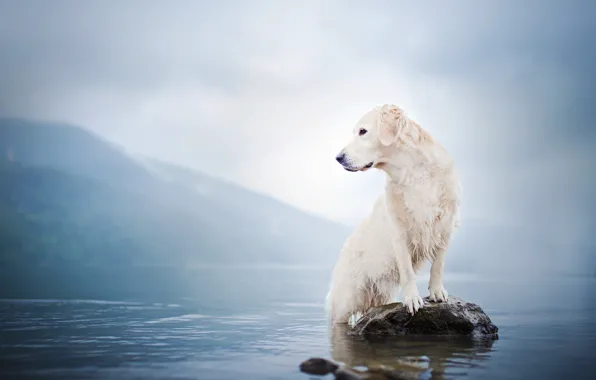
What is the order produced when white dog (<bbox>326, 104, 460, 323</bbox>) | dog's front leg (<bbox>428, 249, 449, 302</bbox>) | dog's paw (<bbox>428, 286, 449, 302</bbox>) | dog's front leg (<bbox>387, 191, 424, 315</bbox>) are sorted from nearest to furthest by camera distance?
white dog (<bbox>326, 104, 460, 323</bbox>)
dog's front leg (<bbox>387, 191, 424, 315</bbox>)
dog's front leg (<bbox>428, 249, 449, 302</bbox>)
dog's paw (<bbox>428, 286, 449, 302</bbox>)

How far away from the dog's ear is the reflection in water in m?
2.13

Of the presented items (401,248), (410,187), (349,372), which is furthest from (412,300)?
(349,372)

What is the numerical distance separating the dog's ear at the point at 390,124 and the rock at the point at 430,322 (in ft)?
6.40

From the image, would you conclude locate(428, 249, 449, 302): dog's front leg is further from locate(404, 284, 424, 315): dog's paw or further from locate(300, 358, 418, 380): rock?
locate(300, 358, 418, 380): rock

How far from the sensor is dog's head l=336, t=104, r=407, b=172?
6.34 meters

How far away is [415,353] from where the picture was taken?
542 centimetres

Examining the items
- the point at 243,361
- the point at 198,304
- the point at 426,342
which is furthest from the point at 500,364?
the point at 198,304

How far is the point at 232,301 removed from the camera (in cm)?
1316

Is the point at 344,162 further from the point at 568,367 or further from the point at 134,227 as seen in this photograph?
the point at 134,227

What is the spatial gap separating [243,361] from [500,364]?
2.22m

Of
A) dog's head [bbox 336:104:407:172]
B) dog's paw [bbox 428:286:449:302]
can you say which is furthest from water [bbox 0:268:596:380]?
dog's head [bbox 336:104:407:172]

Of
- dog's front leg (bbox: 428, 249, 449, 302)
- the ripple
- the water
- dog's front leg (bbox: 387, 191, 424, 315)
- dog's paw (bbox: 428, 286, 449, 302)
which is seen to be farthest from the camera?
the ripple

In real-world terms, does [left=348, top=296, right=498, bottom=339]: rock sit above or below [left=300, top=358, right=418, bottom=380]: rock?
above

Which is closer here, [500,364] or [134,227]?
[500,364]
